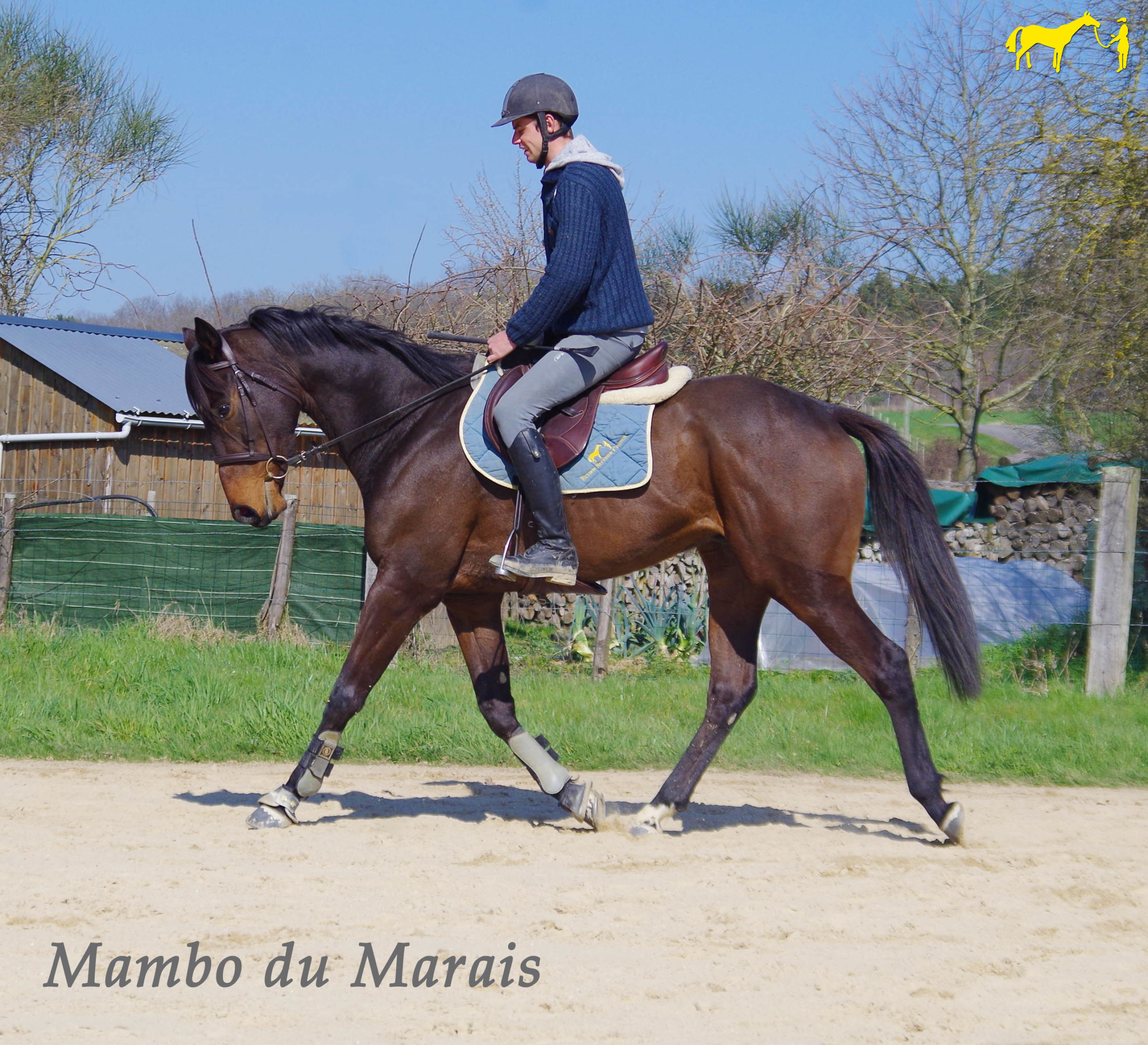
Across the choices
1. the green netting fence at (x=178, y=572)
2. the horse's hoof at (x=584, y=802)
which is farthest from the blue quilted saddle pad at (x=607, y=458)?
the green netting fence at (x=178, y=572)

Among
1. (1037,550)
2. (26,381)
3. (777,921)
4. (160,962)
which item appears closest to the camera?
(160,962)

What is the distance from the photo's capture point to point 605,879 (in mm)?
4395

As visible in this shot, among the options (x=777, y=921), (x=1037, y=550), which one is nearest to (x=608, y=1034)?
(x=777, y=921)

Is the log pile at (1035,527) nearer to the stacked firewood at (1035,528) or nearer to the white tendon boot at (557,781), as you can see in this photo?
the stacked firewood at (1035,528)

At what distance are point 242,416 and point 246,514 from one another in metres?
0.46

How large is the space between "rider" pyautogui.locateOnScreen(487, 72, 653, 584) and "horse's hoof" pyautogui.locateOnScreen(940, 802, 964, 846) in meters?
1.94

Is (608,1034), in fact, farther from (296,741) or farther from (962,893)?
(296,741)

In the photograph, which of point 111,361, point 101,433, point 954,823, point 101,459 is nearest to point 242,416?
point 954,823

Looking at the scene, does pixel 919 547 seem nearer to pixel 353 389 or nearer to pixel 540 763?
pixel 540 763

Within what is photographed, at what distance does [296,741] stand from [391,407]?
2650 millimetres

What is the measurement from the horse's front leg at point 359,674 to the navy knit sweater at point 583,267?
123cm

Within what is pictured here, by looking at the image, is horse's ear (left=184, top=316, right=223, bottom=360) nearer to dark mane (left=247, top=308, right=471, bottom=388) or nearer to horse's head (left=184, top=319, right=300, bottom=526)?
horse's head (left=184, top=319, right=300, bottom=526)

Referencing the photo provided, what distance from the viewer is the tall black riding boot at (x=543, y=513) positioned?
16.0 ft

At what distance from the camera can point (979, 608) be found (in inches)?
455
